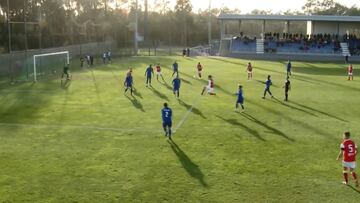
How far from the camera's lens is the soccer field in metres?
12.2

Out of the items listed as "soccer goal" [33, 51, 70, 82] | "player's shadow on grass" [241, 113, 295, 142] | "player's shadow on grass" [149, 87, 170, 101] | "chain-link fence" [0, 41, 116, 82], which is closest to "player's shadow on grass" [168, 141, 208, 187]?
"player's shadow on grass" [241, 113, 295, 142]

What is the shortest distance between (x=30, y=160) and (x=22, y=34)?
104 ft

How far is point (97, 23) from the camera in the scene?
83000 mm

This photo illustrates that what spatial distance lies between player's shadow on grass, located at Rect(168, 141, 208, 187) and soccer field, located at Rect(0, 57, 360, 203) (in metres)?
0.03

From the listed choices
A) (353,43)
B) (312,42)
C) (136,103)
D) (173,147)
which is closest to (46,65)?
(136,103)

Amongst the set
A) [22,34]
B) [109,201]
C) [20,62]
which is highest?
[22,34]

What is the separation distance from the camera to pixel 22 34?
43250mm

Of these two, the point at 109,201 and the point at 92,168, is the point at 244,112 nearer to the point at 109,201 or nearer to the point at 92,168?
the point at 92,168

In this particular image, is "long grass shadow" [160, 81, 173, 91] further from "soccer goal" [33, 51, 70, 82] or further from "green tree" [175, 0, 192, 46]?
"green tree" [175, 0, 192, 46]

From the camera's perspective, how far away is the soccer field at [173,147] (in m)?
12.2

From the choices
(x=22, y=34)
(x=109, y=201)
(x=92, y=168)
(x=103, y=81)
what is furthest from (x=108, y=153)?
(x=22, y=34)

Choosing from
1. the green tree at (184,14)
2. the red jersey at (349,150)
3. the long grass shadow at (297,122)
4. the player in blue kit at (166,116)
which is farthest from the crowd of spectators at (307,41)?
the red jersey at (349,150)

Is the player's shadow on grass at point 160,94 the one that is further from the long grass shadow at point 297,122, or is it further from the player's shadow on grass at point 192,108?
the long grass shadow at point 297,122

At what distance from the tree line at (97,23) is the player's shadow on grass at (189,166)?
28.4 metres
